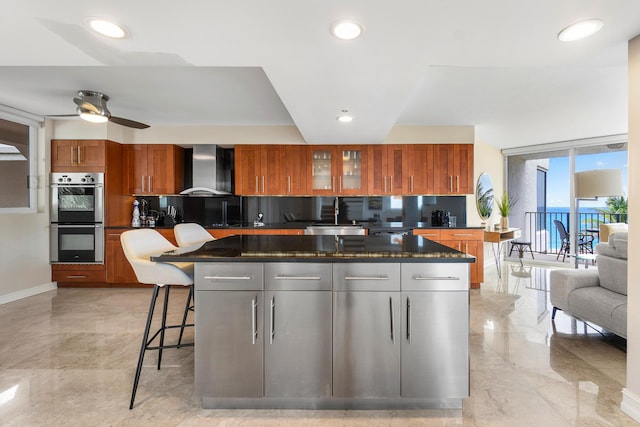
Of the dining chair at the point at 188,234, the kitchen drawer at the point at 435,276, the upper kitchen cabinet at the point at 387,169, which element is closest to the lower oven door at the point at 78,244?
the dining chair at the point at 188,234

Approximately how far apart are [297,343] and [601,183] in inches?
148

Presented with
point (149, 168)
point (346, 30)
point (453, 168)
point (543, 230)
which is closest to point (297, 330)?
point (346, 30)

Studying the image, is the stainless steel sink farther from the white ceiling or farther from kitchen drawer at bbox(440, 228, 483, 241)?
the white ceiling

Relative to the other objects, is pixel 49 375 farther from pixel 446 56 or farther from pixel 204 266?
pixel 446 56

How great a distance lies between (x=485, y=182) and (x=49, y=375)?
6.65 metres

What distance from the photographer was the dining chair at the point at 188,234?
7.84ft

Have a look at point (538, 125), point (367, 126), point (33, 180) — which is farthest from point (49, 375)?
point (538, 125)

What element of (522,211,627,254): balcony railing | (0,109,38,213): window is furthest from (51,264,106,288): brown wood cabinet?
(522,211,627,254): balcony railing

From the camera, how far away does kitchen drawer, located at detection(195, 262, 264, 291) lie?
1.70 metres

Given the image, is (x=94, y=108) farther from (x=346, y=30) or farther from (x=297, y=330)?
(x=297, y=330)

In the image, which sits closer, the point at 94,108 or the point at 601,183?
the point at 94,108

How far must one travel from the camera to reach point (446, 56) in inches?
76.2

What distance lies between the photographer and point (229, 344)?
171 cm

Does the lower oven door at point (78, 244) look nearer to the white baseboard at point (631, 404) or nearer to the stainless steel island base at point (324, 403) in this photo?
the stainless steel island base at point (324, 403)
